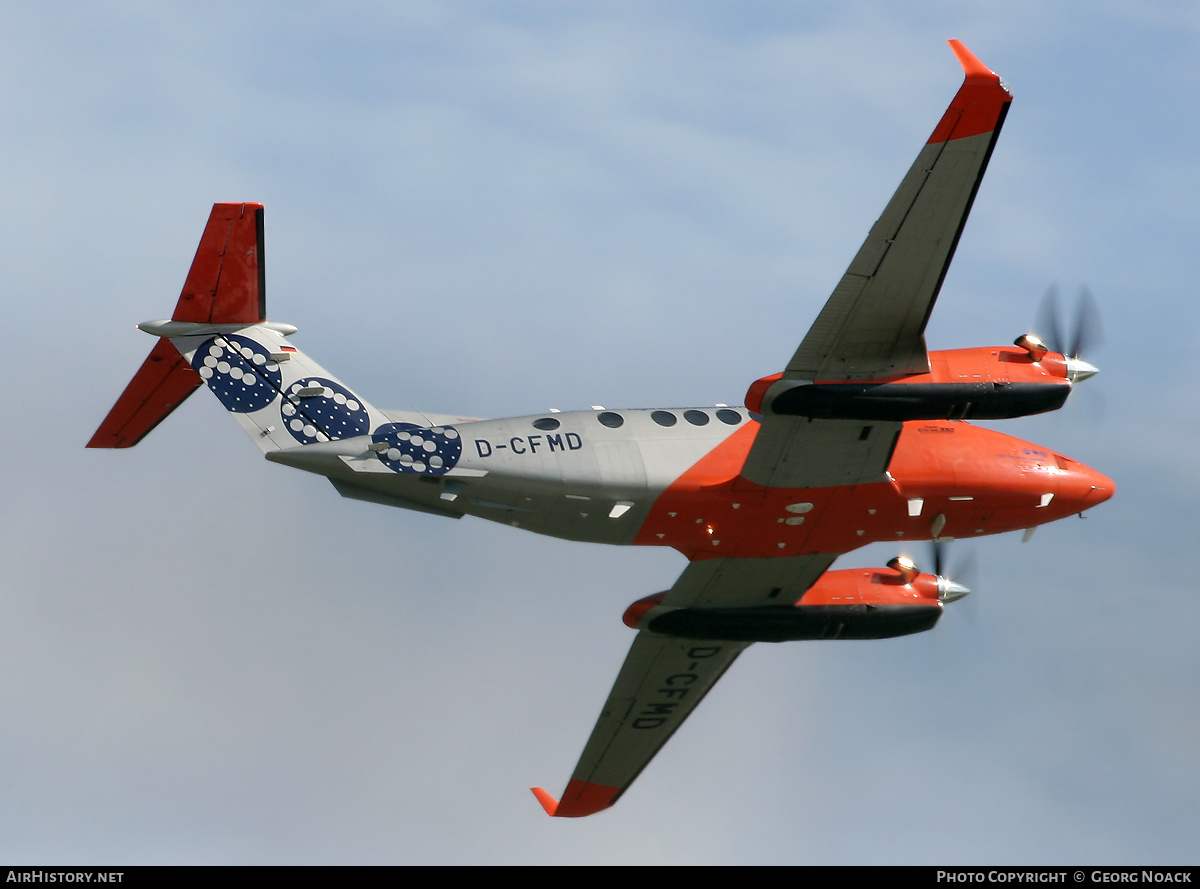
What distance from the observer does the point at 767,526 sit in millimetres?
30422

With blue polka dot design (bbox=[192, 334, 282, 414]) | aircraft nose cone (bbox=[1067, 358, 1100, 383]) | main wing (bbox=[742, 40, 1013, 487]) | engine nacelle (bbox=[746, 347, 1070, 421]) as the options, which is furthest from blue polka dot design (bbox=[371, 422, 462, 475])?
aircraft nose cone (bbox=[1067, 358, 1100, 383])

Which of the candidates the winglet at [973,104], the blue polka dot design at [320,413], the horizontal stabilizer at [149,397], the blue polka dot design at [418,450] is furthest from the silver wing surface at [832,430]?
the horizontal stabilizer at [149,397]

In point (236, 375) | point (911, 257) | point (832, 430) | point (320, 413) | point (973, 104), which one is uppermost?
point (973, 104)

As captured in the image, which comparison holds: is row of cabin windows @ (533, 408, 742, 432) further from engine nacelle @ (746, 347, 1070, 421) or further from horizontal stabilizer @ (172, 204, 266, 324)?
horizontal stabilizer @ (172, 204, 266, 324)

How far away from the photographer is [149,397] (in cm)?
2805

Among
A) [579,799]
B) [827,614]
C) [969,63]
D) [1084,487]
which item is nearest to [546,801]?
[579,799]

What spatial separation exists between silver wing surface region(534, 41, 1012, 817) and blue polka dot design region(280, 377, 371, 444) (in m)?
7.86

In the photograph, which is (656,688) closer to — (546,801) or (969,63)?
(546,801)

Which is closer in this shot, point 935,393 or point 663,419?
point 935,393

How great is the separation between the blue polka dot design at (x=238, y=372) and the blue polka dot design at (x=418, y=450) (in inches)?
104

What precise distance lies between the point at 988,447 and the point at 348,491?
1368cm

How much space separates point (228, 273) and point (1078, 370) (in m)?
17.0
